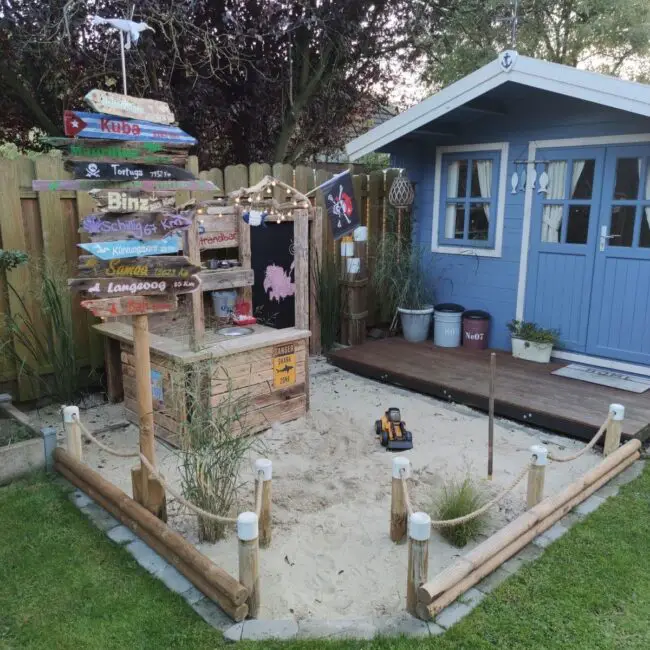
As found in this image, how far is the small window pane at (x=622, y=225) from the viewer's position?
17.6 ft

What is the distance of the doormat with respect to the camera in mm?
5113

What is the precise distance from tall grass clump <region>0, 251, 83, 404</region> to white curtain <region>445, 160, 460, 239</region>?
13.7 feet

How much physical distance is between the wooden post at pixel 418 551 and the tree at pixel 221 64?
6.12 m

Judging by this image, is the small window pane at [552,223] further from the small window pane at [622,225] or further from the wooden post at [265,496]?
the wooden post at [265,496]

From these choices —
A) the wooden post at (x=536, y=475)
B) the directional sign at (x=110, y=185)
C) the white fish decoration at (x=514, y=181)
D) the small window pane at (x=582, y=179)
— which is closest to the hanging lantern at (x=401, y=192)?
the white fish decoration at (x=514, y=181)

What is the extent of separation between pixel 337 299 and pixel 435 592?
4.56 m

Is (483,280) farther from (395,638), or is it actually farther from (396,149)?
(395,638)

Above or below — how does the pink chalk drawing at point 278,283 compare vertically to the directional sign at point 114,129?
below

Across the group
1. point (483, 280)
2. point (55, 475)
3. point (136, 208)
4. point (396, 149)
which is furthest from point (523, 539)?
point (396, 149)

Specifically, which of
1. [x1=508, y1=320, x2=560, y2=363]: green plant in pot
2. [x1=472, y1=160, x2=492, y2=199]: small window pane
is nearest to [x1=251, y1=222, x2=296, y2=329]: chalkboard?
[x1=472, y1=160, x2=492, y2=199]: small window pane

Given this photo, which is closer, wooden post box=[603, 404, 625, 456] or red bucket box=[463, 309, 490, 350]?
wooden post box=[603, 404, 625, 456]

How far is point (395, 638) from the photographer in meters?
2.38

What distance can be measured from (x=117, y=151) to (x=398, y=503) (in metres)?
2.30

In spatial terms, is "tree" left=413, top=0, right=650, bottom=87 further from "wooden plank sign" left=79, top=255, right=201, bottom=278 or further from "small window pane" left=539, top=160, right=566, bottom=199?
"wooden plank sign" left=79, top=255, right=201, bottom=278
